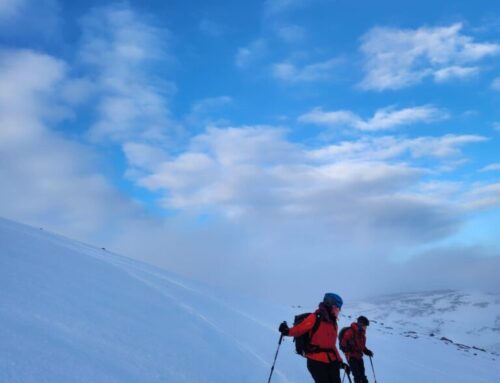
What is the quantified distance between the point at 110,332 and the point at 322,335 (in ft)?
12.1

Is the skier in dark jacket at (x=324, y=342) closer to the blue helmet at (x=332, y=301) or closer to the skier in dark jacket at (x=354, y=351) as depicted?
the blue helmet at (x=332, y=301)

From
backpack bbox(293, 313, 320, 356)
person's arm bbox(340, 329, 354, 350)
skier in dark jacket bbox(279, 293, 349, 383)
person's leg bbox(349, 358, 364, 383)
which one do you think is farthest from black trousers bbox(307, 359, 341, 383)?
person's leg bbox(349, 358, 364, 383)

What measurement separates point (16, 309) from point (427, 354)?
24.0 m

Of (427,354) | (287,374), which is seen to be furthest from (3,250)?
(427,354)

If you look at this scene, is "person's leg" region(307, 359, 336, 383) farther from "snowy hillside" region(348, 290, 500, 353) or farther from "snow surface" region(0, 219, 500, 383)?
"snowy hillside" region(348, 290, 500, 353)

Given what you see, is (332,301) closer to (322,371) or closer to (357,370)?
(322,371)

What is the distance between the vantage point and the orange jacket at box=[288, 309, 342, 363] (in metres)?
6.59

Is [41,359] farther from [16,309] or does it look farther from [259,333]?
[259,333]

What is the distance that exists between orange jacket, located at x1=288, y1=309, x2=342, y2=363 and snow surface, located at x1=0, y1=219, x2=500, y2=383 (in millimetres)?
2099

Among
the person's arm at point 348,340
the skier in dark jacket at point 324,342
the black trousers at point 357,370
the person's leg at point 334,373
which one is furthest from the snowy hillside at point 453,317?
the skier in dark jacket at point 324,342

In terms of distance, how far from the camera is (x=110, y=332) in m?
7.23

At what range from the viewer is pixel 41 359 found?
15.9ft

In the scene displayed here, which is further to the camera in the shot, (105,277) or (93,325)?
(105,277)

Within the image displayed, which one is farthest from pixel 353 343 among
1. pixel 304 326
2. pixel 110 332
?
pixel 110 332
